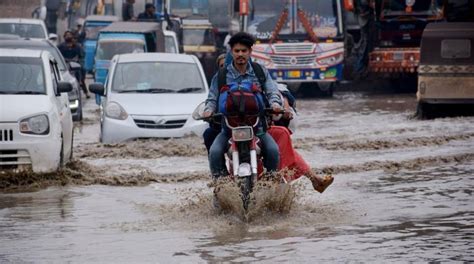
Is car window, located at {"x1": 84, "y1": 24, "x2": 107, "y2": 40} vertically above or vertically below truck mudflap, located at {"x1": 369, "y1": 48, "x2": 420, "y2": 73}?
below

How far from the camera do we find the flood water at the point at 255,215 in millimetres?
9703

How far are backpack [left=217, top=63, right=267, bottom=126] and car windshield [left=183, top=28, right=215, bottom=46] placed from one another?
Result: 3027cm

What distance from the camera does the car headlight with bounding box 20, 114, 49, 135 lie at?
14141 millimetres

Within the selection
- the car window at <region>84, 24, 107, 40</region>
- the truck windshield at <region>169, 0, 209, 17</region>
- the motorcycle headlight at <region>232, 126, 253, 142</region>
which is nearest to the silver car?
the motorcycle headlight at <region>232, 126, 253, 142</region>

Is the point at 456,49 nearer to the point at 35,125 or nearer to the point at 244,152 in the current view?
the point at 35,125

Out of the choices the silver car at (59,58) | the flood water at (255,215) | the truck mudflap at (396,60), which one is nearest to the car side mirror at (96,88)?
the flood water at (255,215)

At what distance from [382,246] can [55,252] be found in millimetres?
2366

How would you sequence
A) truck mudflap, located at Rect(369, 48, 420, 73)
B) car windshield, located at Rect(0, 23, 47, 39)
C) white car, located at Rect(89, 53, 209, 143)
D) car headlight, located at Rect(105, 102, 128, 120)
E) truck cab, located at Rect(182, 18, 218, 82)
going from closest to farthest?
white car, located at Rect(89, 53, 209, 143) → car headlight, located at Rect(105, 102, 128, 120) → car windshield, located at Rect(0, 23, 47, 39) → truck mudflap, located at Rect(369, 48, 420, 73) → truck cab, located at Rect(182, 18, 218, 82)

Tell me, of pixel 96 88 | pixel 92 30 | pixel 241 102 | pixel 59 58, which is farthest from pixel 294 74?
pixel 241 102

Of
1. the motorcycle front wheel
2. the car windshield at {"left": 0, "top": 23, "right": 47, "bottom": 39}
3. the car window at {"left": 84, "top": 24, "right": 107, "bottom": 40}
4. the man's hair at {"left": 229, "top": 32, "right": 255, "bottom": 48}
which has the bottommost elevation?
the car window at {"left": 84, "top": 24, "right": 107, "bottom": 40}

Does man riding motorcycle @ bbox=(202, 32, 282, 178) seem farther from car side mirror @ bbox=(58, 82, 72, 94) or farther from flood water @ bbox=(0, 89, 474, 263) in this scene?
car side mirror @ bbox=(58, 82, 72, 94)

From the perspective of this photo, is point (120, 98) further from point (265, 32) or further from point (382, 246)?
point (265, 32)

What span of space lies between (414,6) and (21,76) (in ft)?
63.9

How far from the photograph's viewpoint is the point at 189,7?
43469 millimetres
